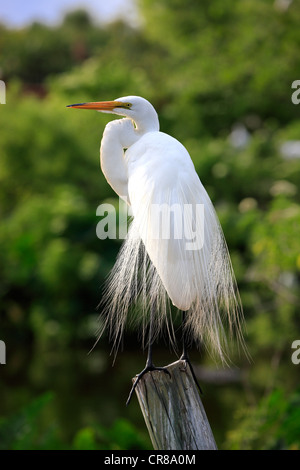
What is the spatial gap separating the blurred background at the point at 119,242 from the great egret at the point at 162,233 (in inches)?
42.0

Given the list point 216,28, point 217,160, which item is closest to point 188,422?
point 217,160

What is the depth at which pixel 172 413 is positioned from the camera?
5.25 ft

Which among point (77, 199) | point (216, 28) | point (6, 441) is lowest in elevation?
point (6, 441)

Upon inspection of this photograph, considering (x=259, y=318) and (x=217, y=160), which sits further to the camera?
(x=217, y=160)

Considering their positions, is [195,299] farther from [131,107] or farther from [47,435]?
[47,435]

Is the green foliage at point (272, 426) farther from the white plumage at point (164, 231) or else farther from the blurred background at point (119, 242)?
the white plumage at point (164, 231)

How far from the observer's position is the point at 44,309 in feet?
24.1

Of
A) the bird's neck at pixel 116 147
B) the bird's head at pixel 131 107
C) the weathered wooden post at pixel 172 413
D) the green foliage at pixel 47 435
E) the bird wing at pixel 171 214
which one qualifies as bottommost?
the green foliage at pixel 47 435

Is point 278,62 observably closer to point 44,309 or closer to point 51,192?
point 51,192

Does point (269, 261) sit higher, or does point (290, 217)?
point (290, 217)

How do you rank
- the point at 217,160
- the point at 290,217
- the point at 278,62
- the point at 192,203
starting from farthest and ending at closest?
the point at 278,62 → the point at 217,160 → the point at 290,217 → the point at 192,203

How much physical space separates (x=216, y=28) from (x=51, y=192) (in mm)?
4437

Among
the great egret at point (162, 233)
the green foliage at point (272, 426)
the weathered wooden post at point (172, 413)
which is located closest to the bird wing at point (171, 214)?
the great egret at point (162, 233)

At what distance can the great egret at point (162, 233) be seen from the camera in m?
1.74
